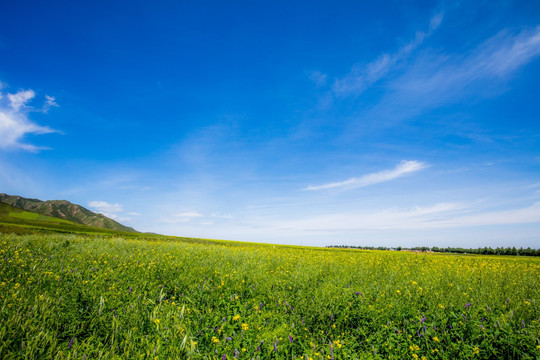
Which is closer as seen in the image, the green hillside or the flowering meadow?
the flowering meadow

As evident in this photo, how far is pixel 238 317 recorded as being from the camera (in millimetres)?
4164

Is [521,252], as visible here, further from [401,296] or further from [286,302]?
[286,302]

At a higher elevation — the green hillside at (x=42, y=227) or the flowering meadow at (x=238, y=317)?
the flowering meadow at (x=238, y=317)

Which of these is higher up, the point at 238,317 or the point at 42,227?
the point at 238,317

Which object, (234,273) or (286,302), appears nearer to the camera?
(286,302)

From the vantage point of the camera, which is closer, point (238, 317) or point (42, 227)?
point (238, 317)

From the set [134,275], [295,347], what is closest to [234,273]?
[134,275]

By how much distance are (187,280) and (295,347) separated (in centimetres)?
371

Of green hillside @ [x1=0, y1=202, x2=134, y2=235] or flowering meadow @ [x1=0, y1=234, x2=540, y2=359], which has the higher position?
flowering meadow @ [x1=0, y1=234, x2=540, y2=359]

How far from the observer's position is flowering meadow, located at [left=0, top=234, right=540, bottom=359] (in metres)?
3.63

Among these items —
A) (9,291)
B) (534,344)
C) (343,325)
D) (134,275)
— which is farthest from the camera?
(134,275)

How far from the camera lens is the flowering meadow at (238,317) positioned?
3.63 meters

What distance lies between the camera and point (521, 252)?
47750mm

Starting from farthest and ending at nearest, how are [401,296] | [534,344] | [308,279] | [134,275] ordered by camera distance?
1. [308,279]
2. [134,275]
3. [401,296]
4. [534,344]
